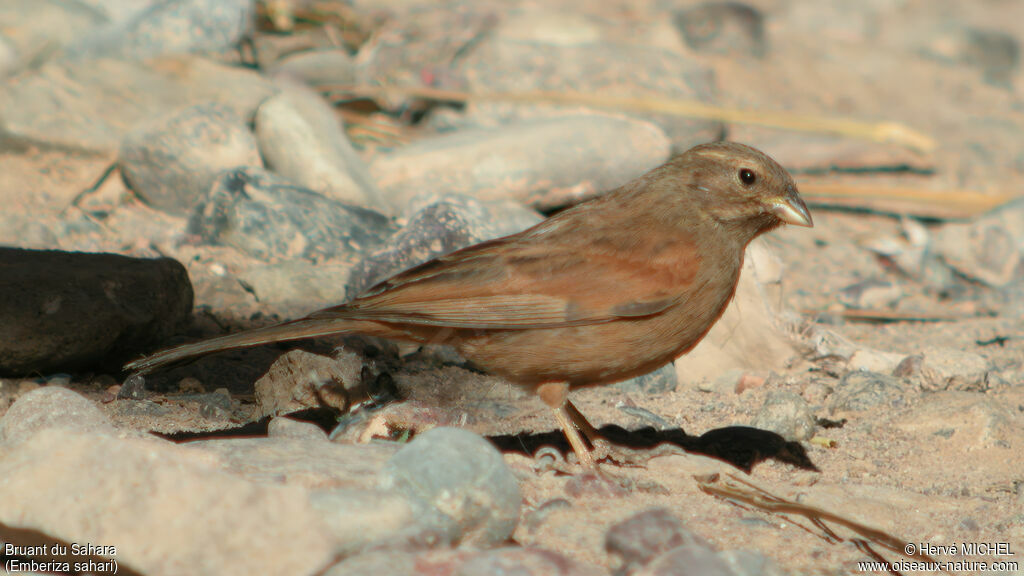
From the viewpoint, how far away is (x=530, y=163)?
6008mm

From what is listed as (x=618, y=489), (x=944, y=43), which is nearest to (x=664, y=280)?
(x=618, y=489)

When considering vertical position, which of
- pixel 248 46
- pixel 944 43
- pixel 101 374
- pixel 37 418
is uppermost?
pixel 944 43

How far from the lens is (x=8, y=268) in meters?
3.80

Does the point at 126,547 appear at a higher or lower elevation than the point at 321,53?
lower

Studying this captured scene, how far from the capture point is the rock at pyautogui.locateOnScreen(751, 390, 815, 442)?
3.94 m

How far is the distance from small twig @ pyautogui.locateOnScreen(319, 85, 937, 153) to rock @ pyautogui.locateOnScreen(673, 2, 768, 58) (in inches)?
60.6

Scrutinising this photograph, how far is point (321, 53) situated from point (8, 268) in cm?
452

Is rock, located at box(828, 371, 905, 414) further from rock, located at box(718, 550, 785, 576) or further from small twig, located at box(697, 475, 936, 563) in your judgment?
rock, located at box(718, 550, 785, 576)

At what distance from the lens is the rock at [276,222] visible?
535cm

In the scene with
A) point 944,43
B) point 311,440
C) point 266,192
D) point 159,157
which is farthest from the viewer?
point 944,43

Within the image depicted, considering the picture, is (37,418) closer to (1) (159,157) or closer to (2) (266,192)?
(2) (266,192)

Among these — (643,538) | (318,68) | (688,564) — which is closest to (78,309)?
(643,538)

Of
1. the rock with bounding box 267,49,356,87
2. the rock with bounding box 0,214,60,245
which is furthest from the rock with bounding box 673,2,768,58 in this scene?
the rock with bounding box 0,214,60,245

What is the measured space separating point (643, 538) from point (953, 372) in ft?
7.97
